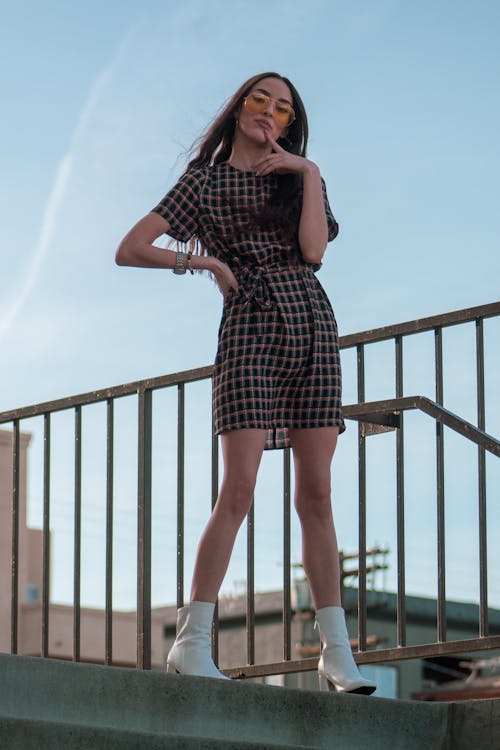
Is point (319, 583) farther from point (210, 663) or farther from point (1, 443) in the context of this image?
point (1, 443)

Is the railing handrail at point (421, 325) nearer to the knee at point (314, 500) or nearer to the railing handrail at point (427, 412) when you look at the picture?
the railing handrail at point (427, 412)

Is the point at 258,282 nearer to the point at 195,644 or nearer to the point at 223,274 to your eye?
the point at 223,274

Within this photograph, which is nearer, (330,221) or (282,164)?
(282,164)

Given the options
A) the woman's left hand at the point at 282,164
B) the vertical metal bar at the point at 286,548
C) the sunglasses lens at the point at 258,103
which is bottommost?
the vertical metal bar at the point at 286,548

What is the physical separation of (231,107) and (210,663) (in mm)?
1649

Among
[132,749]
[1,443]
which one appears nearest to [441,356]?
[132,749]

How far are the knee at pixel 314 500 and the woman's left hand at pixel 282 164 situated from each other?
0.91 meters

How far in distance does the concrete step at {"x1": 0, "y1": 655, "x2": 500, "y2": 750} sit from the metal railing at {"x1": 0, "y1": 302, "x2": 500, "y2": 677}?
0.70 meters

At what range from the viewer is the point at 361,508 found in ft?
17.7

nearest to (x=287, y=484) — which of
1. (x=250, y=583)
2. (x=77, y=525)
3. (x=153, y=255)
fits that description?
(x=250, y=583)

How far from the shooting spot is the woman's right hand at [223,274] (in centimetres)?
453

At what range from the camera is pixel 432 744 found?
4078 millimetres

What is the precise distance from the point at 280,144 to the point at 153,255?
Answer: 1.95 ft

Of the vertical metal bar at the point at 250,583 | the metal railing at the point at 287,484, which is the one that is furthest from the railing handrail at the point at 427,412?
the vertical metal bar at the point at 250,583
